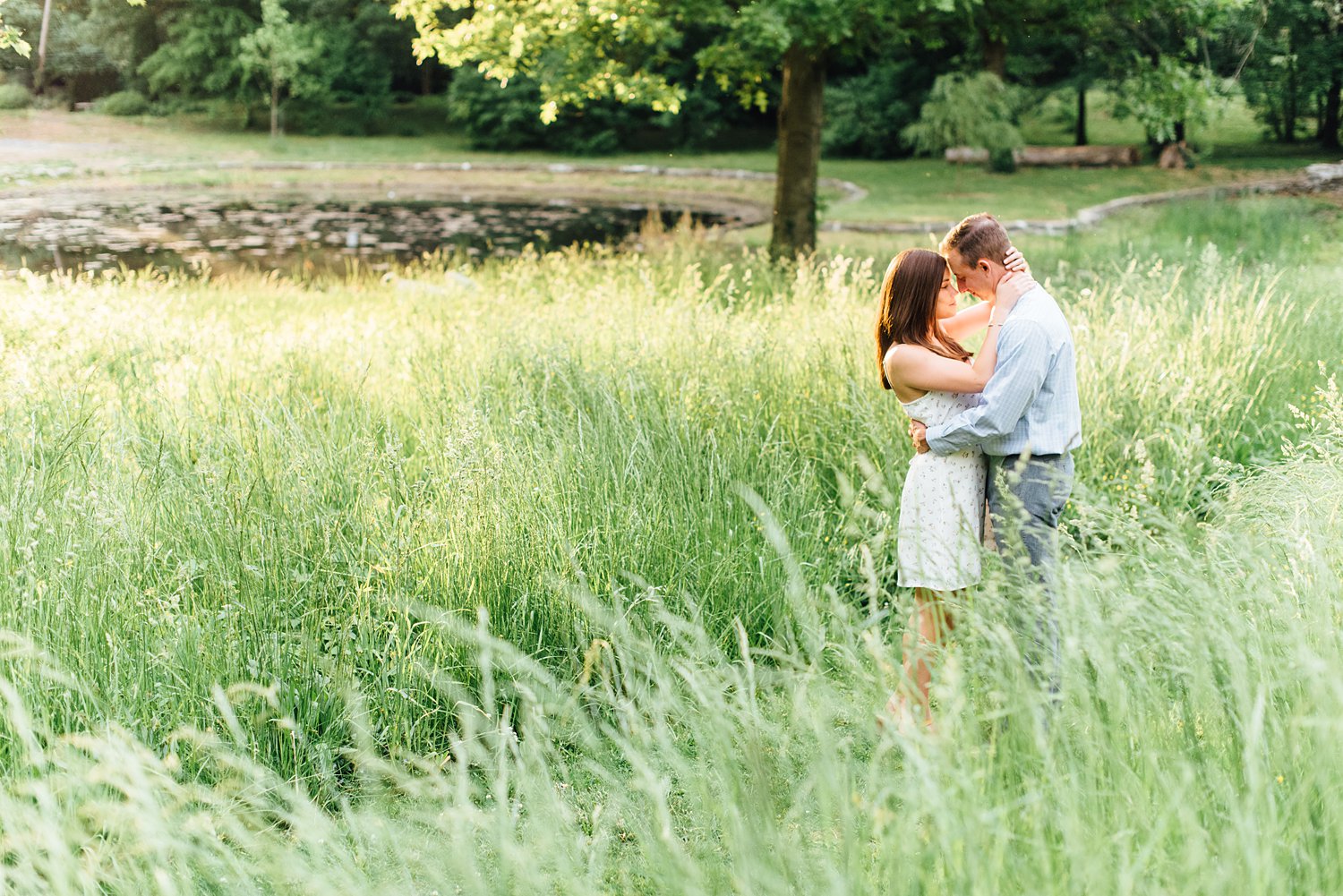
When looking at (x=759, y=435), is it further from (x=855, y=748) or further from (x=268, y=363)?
(x=268, y=363)

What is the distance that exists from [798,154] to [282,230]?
13362 millimetres

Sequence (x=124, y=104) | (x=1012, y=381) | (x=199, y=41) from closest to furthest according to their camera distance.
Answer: (x=1012, y=381)
(x=199, y=41)
(x=124, y=104)

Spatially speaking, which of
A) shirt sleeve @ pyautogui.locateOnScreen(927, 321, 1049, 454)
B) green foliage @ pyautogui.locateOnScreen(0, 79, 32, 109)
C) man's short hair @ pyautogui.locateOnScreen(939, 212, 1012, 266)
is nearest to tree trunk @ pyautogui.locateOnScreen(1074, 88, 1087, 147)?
green foliage @ pyautogui.locateOnScreen(0, 79, 32, 109)

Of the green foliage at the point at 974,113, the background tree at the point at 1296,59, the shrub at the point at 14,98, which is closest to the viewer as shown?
the shrub at the point at 14,98

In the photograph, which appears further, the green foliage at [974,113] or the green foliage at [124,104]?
the green foliage at [974,113]

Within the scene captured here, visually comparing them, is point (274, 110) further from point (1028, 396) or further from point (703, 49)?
point (1028, 396)

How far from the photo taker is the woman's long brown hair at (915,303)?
13.0ft

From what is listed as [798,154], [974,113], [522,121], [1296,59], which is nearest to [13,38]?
[798,154]

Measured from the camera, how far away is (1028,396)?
3783mm

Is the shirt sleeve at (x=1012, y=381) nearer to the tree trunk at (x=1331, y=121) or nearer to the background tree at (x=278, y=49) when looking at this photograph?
the background tree at (x=278, y=49)

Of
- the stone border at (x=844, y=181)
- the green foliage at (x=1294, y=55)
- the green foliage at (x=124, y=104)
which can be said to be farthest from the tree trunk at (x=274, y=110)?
the green foliage at (x=1294, y=55)

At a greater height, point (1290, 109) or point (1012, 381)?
point (1290, 109)

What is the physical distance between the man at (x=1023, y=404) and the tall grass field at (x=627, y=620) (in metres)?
0.22

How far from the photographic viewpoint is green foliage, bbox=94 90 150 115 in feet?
81.8
